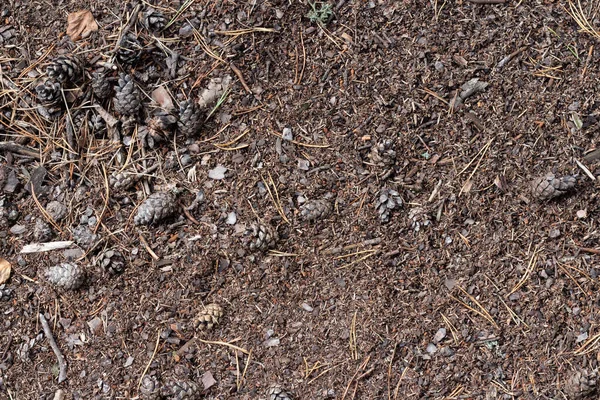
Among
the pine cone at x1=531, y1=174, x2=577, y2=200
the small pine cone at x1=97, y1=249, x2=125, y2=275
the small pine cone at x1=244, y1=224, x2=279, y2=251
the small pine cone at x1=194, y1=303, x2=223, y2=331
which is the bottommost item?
the small pine cone at x1=194, y1=303, x2=223, y2=331

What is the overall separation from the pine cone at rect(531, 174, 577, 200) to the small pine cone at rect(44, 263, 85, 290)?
6.16ft

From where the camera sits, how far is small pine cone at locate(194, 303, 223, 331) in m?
2.44

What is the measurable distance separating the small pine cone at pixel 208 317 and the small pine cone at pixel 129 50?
1100 mm

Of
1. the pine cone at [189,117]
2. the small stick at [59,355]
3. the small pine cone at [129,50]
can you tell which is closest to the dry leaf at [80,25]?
the small pine cone at [129,50]

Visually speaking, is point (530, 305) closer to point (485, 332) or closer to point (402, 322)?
point (485, 332)

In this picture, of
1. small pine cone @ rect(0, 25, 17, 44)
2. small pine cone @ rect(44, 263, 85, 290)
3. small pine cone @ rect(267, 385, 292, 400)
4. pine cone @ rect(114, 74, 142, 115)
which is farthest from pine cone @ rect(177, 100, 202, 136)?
small pine cone @ rect(267, 385, 292, 400)

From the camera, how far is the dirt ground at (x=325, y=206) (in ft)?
7.68

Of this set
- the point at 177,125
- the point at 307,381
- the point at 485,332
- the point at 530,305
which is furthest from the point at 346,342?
the point at 177,125

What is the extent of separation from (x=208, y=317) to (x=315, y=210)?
0.61 m

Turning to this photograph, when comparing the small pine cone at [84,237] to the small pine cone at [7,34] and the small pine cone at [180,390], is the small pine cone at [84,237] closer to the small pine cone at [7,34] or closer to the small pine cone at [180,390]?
the small pine cone at [180,390]

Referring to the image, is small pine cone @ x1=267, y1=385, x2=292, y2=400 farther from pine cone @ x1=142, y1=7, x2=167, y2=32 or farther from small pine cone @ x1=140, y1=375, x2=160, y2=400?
pine cone @ x1=142, y1=7, x2=167, y2=32

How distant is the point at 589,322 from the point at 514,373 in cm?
34

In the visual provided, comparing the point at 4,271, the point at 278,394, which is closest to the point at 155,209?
the point at 4,271

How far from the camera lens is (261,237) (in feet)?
7.97
